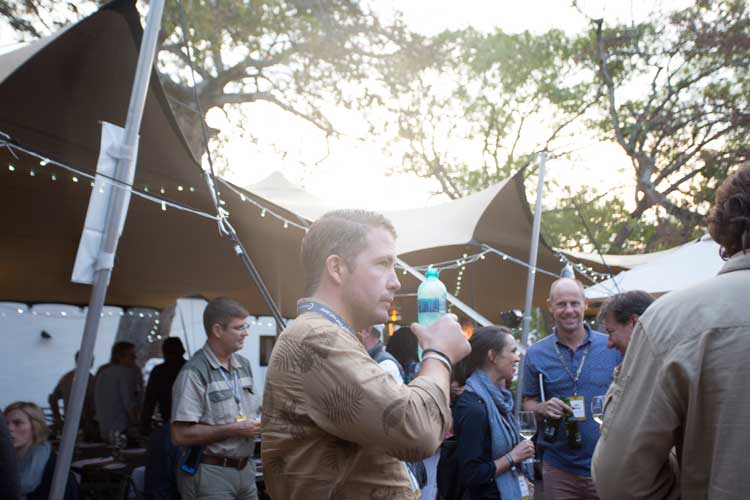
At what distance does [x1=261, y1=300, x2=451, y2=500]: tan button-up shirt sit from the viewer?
142cm

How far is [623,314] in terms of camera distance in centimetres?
323

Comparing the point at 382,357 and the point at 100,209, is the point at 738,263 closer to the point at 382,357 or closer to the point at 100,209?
the point at 382,357

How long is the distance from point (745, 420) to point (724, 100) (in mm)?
15378

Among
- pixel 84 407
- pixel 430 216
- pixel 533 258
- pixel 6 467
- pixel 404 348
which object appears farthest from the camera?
pixel 430 216

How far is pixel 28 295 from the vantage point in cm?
831

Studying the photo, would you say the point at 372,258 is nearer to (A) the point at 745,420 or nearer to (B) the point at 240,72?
(A) the point at 745,420

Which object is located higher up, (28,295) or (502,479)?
(28,295)

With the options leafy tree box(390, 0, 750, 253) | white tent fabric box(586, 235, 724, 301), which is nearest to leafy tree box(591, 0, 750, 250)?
leafy tree box(390, 0, 750, 253)

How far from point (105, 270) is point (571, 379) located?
2.51 meters

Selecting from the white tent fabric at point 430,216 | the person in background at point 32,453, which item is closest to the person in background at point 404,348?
the white tent fabric at point 430,216

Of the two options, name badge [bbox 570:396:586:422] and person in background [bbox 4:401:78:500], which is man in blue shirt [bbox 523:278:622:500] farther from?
person in background [bbox 4:401:78:500]

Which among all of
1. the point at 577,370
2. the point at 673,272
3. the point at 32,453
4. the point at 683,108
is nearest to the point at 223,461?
the point at 32,453

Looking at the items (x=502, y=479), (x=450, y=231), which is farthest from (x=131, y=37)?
(x=450, y=231)

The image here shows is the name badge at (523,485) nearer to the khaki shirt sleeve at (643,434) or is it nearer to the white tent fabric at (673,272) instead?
the khaki shirt sleeve at (643,434)
